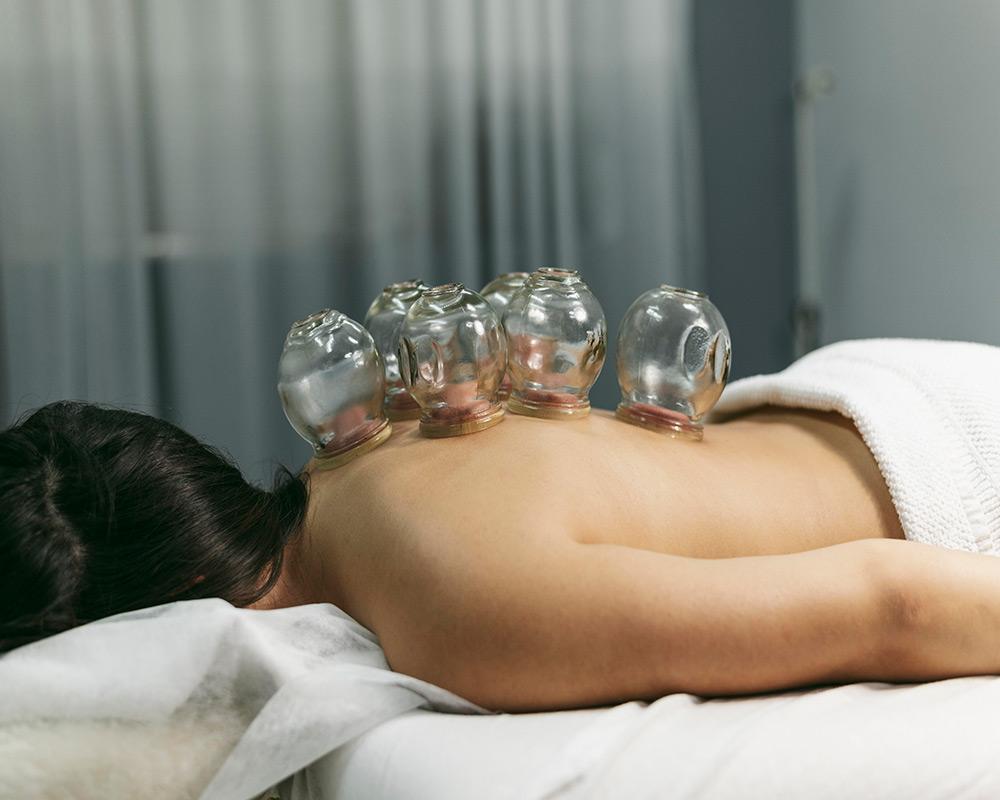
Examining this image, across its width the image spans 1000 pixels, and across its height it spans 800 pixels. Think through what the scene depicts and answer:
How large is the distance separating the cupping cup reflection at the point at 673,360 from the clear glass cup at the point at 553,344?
4 centimetres

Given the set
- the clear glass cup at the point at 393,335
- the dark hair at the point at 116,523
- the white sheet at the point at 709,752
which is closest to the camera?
the white sheet at the point at 709,752

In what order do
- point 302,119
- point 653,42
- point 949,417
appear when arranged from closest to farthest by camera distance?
1. point 949,417
2. point 302,119
3. point 653,42

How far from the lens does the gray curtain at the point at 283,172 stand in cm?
172

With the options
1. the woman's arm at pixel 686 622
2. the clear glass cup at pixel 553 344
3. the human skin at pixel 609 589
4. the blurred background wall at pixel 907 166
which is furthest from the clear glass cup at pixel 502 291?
the blurred background wall at pixel 907 166


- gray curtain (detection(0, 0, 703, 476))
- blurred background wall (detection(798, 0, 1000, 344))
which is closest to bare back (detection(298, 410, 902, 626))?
blurred background wall (detection(798, 0, 1000, 344))

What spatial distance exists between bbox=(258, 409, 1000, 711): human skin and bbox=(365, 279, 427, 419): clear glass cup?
6.6 inches

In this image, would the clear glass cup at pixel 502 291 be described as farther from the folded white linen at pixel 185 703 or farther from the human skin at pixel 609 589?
the folded white linen at pixel 185 703

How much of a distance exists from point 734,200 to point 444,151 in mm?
656

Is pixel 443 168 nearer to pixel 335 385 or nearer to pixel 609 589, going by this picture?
pixel 335 385

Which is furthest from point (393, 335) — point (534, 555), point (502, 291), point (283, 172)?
point (283, 172)

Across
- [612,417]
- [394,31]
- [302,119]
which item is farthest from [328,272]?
[612,417]

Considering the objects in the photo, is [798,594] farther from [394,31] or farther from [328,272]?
[394,31]

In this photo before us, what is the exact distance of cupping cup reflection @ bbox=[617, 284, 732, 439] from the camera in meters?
0.92

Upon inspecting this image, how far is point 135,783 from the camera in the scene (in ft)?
2.16
